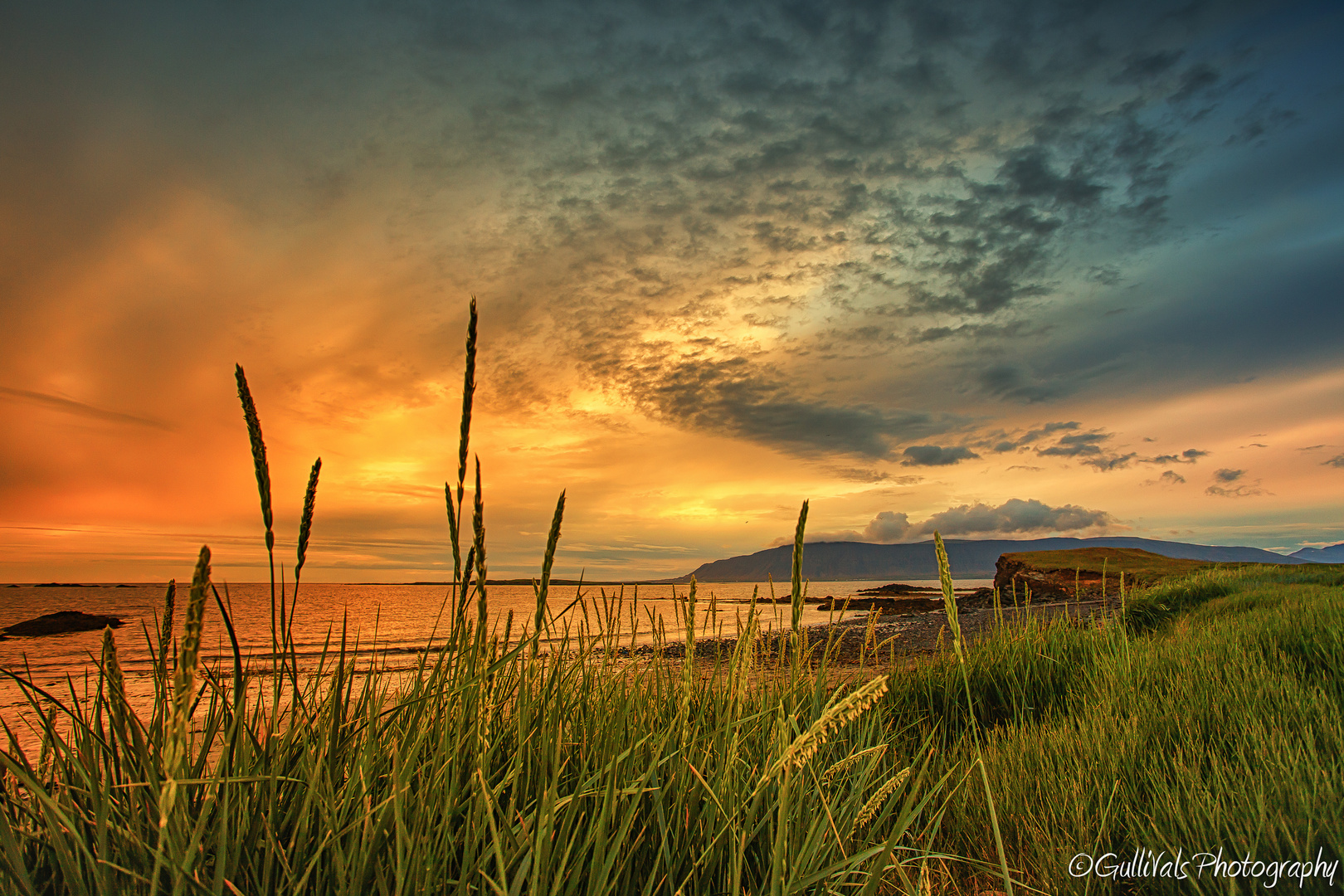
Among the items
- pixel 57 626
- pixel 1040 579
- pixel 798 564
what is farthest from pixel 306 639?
pixel 1040 579

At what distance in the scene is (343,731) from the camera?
87.1 inches

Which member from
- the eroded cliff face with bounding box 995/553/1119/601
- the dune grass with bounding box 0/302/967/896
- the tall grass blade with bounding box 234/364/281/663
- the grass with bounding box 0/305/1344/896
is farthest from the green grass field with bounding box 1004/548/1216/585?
the tall grass blade with bounding box 234/364/281/663

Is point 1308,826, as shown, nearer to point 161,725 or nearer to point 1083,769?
point 1083,769

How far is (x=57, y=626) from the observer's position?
32.6 metres

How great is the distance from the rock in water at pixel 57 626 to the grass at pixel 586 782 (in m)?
38.0

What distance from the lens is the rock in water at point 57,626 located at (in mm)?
31125

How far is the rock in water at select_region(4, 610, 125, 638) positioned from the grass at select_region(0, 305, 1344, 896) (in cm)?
3796

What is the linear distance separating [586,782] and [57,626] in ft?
146

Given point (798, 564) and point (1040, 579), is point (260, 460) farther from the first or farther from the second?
point (1040, 579)

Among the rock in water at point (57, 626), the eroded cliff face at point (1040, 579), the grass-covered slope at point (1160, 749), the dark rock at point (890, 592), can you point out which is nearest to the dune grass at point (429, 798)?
the grass-covered slope at point (1160, 749)

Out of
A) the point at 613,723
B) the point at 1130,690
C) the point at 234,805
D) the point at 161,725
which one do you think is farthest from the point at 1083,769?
the point at 161,725

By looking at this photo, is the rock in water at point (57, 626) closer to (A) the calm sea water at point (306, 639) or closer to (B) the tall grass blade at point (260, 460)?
(A) the calm sea water at point (306, 639)

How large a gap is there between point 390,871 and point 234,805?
53 cm

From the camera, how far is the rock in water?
31.1 metres
